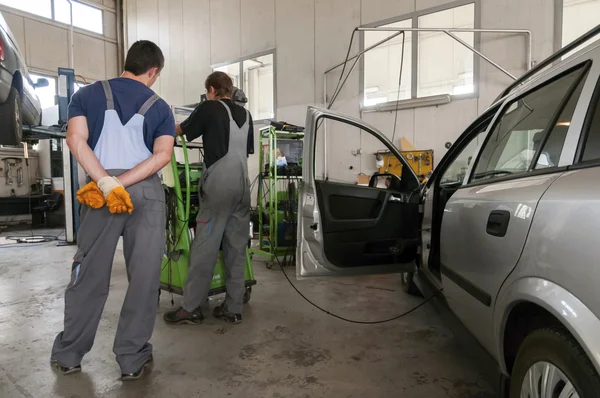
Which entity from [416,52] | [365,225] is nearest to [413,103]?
[416,52]

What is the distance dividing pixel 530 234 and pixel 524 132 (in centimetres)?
80

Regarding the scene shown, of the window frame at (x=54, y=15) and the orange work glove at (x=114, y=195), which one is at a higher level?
the window frame at (x=54, y=15)

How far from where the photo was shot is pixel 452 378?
1.98 meters

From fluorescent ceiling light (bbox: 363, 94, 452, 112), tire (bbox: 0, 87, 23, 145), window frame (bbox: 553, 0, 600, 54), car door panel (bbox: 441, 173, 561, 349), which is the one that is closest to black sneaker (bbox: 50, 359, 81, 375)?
tire (bbox: 0, 87, 23, 145)

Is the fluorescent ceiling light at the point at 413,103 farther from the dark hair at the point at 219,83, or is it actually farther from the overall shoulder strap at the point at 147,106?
the overall shoulder strap at the point at 147,106

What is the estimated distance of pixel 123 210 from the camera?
1.81 meters

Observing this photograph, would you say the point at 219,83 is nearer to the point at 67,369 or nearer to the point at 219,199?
the point at 219,199

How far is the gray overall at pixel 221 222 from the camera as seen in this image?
264 centimetres

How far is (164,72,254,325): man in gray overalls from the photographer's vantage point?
8.64ft

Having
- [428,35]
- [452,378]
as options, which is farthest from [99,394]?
[428,35]

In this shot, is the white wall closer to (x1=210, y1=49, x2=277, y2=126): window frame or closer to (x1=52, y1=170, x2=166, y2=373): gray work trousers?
(x1=210, y1=49, x2=277, y2=126): window frame

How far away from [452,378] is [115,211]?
1.85m

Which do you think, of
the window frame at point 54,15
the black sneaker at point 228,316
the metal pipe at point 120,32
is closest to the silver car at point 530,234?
the black sneaker at point 228,316

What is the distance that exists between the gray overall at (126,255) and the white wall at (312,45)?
184 inches
